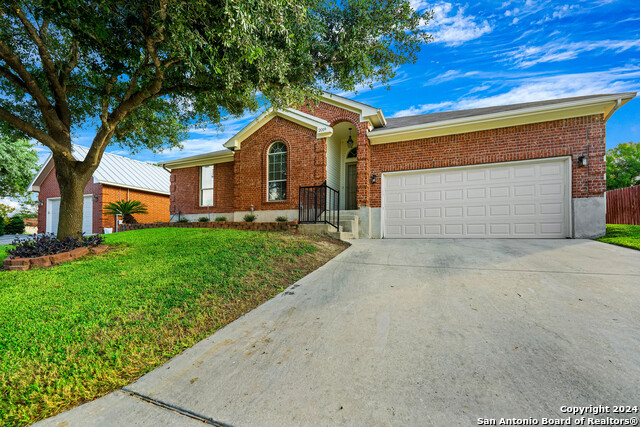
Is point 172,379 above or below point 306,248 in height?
below

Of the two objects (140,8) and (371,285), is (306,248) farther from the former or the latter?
(140,8)

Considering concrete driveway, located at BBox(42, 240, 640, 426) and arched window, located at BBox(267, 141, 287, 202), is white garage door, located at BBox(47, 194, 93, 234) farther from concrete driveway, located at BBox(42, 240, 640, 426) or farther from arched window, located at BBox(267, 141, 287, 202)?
concrete driveway, located at BBox(42, 240, 640, 426)

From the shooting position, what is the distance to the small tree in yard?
15.9 ft

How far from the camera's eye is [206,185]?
496 inches

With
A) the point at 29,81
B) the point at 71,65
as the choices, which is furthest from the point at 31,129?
the point at 71,65

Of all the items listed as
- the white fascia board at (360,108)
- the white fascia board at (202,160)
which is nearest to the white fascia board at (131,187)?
the white fascia board at (202,160)

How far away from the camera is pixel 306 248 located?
588 cm

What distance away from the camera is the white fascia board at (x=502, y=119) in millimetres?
6906

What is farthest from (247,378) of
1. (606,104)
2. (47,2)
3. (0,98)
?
(0,98)

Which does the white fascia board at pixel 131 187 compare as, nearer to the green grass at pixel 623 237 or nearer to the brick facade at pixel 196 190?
the brick facade at pixel 196 190

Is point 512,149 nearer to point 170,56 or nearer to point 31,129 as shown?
point 170,56

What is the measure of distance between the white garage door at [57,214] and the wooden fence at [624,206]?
24197 millimetres

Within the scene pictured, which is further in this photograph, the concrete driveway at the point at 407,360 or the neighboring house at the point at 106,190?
the neighboring house at the point at 106,190

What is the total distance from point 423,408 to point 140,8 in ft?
23.7
